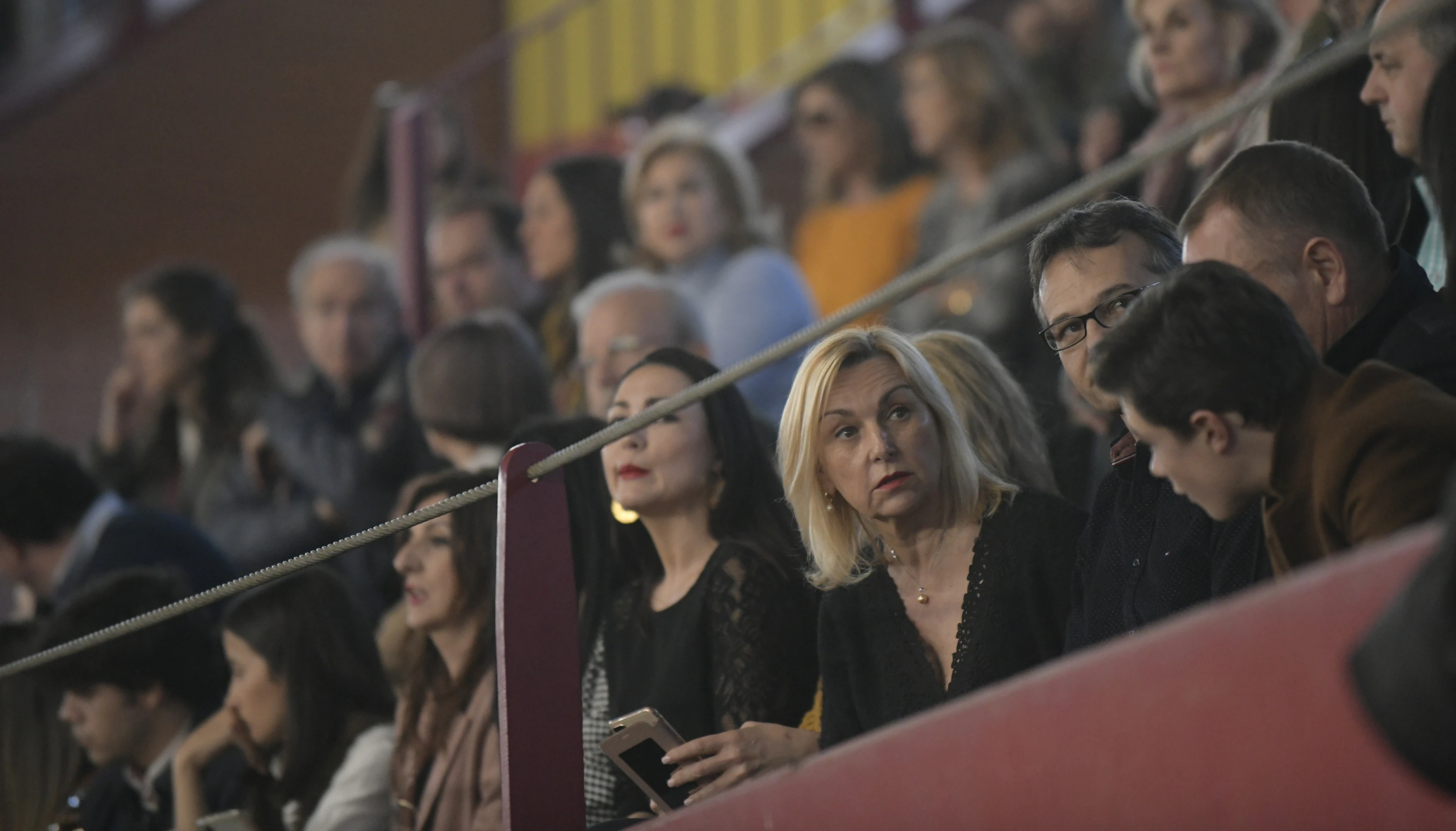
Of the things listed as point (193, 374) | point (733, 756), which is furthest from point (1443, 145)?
point (193, 374)

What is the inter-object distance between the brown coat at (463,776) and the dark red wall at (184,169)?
384 cm

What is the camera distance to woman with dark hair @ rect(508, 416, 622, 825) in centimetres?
232

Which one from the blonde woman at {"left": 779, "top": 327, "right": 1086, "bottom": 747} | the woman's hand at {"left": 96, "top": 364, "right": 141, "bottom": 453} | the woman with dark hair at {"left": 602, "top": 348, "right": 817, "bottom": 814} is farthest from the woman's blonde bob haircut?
the woman's hand at {"left": 96, "top": 364, "right": 141, "bottom": 453}

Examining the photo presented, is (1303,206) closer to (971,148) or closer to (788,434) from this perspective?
(788,434)

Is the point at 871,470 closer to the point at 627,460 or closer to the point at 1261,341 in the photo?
the point at 627,460

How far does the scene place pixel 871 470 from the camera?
1991 millimetres

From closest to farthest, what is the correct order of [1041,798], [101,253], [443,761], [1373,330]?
1. [1041,798]
2. [1373,330]
3. [443,761]
4. [101,253]

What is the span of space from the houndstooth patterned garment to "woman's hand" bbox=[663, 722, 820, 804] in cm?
31

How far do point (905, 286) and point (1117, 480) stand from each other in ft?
1.60

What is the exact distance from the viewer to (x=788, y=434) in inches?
80.5

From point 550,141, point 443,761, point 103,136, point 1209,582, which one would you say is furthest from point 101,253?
point 1209,582

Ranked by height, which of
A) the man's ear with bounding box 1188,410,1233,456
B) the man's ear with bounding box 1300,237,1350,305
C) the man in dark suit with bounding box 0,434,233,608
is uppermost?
the man in dark suit with bounding box 0,434,233,608

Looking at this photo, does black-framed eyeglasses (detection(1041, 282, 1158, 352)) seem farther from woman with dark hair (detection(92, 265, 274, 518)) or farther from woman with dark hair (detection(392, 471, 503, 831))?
woman with dark hair (detection(92, 265, 274, 518))

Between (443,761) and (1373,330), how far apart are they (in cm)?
147
